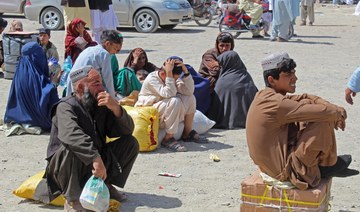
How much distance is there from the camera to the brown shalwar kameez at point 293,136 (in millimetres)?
5180

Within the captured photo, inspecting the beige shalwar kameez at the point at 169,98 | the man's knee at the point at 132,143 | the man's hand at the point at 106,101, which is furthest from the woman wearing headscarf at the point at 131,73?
the man's hand at the point at 106,101

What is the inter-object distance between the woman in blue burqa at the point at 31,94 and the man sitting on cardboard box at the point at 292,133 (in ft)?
12.0

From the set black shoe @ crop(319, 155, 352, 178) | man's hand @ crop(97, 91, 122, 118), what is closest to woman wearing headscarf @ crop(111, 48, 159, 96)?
man's hand @ crop(97, 91, 122, 118)

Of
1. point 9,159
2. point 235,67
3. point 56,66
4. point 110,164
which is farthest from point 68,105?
point 56,66

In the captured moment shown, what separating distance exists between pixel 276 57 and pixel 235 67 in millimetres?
3791

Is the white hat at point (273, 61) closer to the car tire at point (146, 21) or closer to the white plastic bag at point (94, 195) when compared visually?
the white plastic bag at point (94, 195)

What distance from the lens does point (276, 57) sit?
5477 mm

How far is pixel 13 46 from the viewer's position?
12062 mm

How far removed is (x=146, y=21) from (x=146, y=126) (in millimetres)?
12828

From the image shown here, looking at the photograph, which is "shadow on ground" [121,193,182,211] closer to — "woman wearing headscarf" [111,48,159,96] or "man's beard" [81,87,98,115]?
"man's beard" [81,87,98,115]

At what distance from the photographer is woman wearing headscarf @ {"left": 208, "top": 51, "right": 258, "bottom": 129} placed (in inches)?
356

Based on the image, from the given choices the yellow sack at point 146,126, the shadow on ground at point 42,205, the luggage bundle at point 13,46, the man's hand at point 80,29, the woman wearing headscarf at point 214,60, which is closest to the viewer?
the shadow on ground at point 42,205

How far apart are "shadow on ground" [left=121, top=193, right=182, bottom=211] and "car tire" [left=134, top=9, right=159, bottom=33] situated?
1411 centimetres

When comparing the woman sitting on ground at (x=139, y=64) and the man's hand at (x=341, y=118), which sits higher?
the man's hand at (x=341, y=118)
